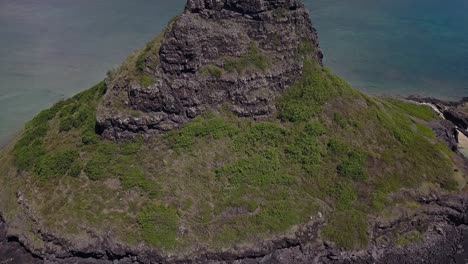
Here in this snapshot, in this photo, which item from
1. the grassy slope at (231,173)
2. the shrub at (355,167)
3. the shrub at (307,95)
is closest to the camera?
the grassy slope at (231,173)

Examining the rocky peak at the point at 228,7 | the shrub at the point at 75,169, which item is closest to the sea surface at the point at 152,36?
the shrub at the point at 75,169

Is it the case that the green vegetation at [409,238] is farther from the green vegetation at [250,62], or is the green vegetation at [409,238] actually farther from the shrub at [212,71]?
the shrub at [212,71]

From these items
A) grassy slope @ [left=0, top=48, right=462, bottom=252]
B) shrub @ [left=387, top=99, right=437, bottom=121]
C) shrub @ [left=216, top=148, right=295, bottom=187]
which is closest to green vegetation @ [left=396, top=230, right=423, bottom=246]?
grassy slope @ [left=0, top=48, right=462, bottom=252]

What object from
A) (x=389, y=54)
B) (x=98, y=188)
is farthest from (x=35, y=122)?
(x=389, y=54)

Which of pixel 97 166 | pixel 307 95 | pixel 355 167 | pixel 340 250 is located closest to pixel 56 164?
pixel 97 166

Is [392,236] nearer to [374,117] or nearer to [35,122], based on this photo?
[374,117]

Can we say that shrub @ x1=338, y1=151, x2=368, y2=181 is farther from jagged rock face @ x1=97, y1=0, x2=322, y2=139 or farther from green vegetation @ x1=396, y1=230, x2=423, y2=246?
jagged rock face @ x1=97, y1=0, x2=322, y2=139
